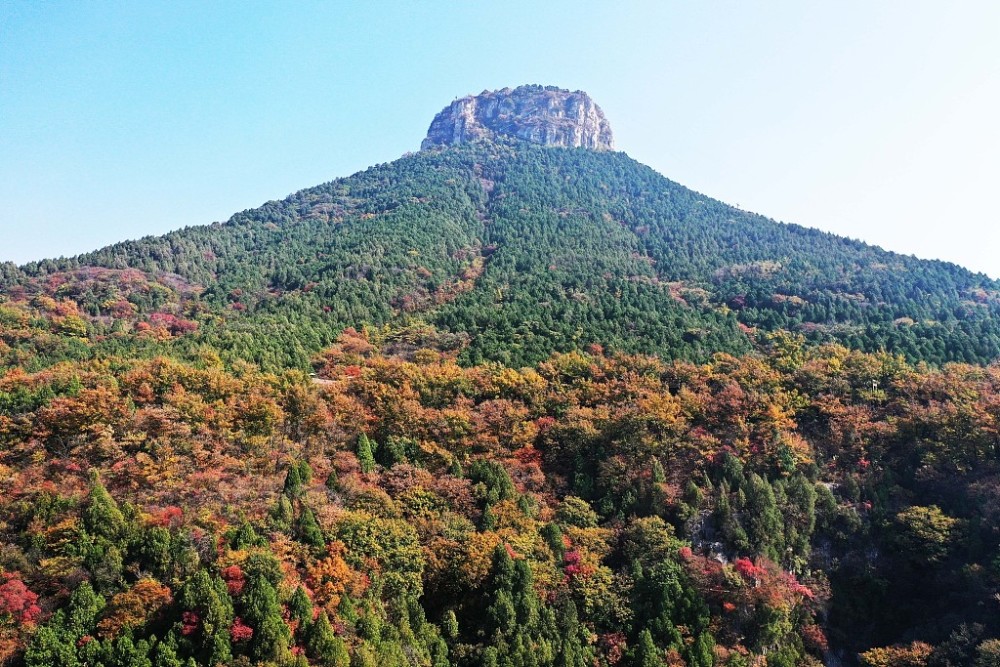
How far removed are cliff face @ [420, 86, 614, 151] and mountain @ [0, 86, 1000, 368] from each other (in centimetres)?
4595

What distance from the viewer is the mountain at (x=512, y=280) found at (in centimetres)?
6575

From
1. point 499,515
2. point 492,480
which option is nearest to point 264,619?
point 499,515

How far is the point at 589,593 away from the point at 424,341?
121 feet

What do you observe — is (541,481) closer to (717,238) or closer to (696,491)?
(696,491)

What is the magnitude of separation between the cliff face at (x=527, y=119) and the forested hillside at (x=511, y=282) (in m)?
54.5

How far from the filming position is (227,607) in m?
29.2

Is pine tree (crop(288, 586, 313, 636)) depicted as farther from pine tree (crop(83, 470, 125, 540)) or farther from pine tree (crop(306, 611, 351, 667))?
pine tree (crop(83, 470, 125, 540))

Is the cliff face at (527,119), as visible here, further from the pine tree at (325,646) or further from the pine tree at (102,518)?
the pine tree at (325,646)

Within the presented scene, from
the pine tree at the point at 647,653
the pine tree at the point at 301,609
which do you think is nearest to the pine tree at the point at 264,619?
the pine tree at the point at 301,609

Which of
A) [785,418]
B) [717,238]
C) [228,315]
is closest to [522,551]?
[785,418]

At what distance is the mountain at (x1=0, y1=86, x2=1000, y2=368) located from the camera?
6575 centimetres

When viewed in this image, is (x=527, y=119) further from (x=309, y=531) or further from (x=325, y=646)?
(x=325, y=646)

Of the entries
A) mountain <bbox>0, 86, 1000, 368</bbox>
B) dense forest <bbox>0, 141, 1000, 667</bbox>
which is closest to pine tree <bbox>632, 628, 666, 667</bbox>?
dense forest <bbox>0, 141, 1000, 667</bbox>

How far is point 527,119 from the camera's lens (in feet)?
604
